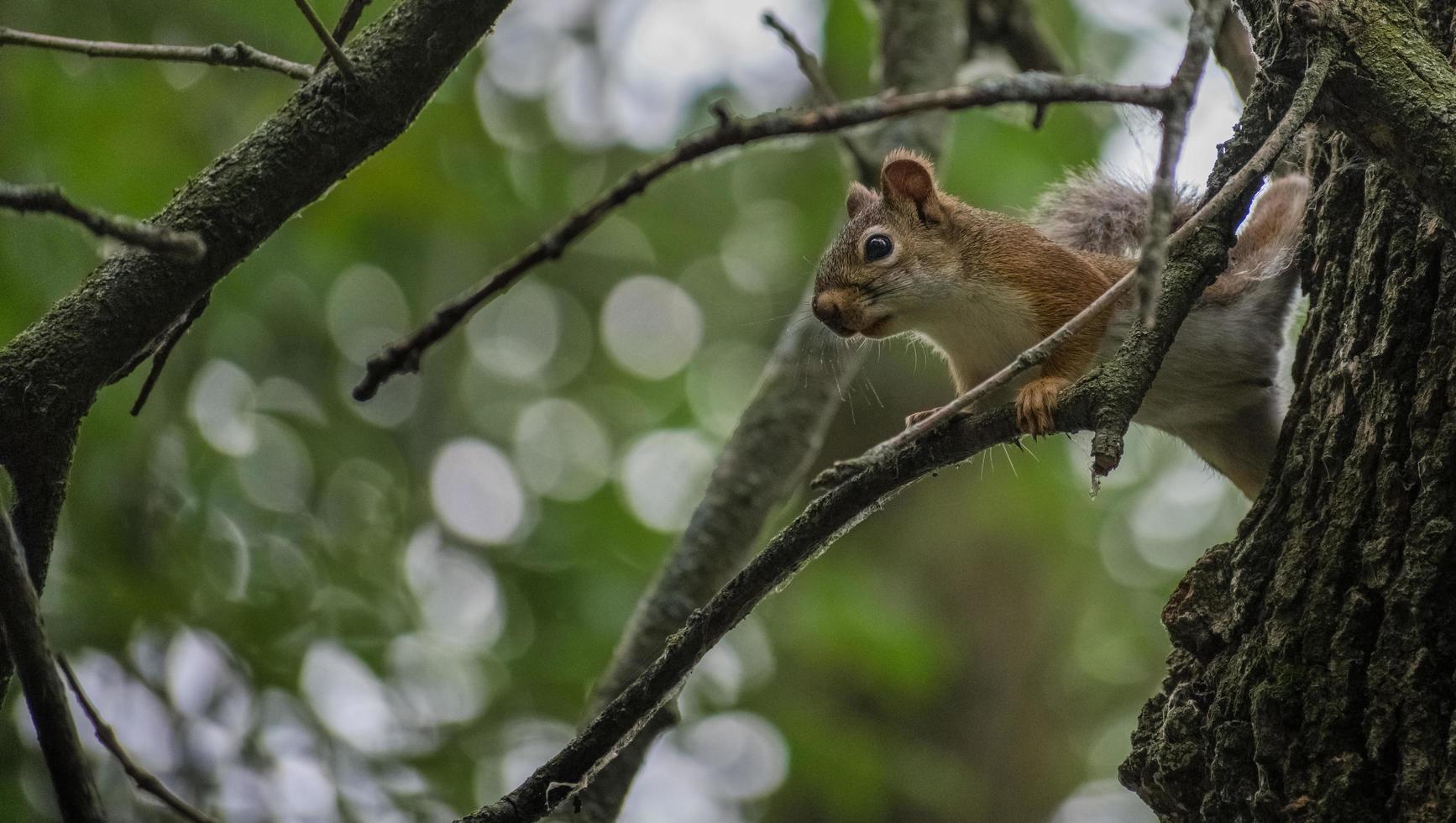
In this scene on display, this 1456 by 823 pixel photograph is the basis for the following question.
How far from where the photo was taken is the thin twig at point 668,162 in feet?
3.92

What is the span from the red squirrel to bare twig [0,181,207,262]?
5.01 feet

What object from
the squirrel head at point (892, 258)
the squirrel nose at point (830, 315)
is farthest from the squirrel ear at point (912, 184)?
the squirrel nose at point (830, 315)

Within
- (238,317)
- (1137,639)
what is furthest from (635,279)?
(1137,639)

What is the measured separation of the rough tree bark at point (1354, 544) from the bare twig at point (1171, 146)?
0.40 metres

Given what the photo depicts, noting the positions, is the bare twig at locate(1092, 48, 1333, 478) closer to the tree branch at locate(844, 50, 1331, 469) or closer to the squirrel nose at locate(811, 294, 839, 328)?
the tree branch at locate(844, 50, 1331, 469)

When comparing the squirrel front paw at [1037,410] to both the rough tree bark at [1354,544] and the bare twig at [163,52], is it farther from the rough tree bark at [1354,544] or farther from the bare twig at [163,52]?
the bare twig at [163,52]

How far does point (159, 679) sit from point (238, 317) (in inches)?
45.2

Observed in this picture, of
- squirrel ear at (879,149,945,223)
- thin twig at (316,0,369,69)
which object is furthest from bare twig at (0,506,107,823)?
squirrel ear at (879,149,945,223)

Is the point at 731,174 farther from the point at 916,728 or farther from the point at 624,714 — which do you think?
the point at 624,714

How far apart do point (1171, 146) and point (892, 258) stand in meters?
2.04

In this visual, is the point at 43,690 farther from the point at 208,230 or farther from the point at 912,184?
the point at 912,184

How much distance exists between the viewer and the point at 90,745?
408cm

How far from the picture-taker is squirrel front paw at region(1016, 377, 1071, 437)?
1935 mm

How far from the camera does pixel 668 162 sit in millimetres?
1218
